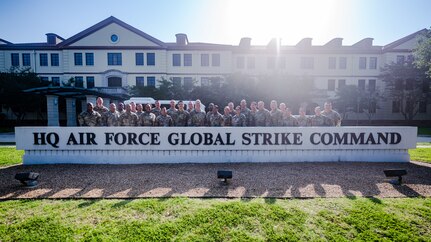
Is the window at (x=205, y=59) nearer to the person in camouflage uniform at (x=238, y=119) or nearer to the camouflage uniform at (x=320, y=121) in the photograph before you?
the person in camouflage uniform at (x=238, y=119)

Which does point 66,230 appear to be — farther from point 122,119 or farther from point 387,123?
point 387,123

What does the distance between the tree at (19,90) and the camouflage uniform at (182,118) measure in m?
23.2

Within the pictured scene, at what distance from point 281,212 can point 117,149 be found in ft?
18.5

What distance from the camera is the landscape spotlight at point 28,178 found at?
5000mm

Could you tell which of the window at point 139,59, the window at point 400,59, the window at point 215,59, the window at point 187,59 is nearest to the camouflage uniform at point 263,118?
the window at point 215,59

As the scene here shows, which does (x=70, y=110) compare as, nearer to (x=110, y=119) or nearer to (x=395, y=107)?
(x=110, y=119)

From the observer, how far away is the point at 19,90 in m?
23.2

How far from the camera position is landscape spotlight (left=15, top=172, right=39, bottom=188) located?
16.4 ft

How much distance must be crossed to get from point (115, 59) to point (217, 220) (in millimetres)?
30572

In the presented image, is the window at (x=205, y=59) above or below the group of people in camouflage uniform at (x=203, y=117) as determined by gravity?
above

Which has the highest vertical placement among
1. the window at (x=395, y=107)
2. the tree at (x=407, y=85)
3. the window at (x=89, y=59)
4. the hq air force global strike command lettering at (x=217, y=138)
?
the window at (x=89, y=59)

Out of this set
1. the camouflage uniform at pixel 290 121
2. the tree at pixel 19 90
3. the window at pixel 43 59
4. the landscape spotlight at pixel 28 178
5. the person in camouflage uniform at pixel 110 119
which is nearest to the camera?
the landscape spotlight at pixel 28 178

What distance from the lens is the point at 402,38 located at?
30609mm

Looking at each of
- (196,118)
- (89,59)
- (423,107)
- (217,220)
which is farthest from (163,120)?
(423,107)
